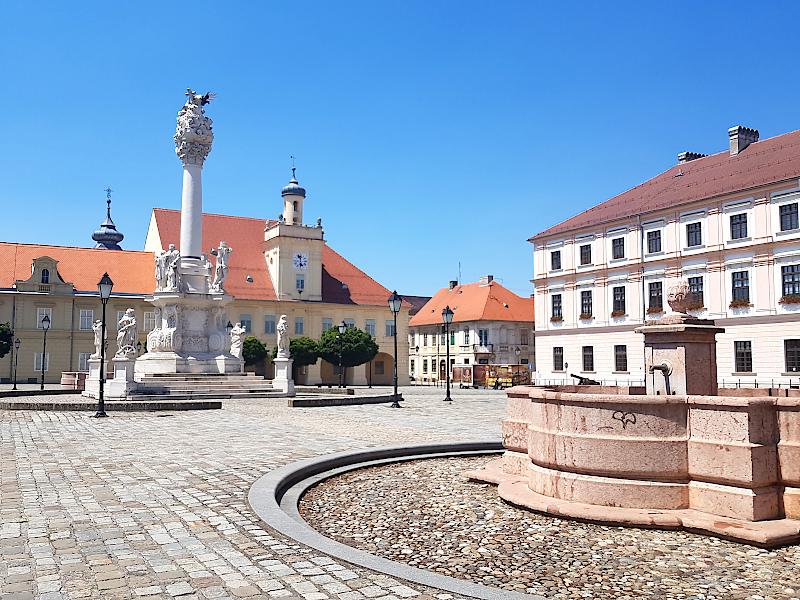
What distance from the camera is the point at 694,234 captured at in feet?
136

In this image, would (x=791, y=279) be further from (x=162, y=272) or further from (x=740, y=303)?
(x=162, y=272)

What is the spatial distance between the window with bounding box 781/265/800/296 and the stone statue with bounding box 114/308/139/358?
3170cm

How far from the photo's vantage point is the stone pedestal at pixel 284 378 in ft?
113

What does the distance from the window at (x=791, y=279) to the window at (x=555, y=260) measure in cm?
1599

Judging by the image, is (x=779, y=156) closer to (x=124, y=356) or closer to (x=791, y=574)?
(x=124, y=356)

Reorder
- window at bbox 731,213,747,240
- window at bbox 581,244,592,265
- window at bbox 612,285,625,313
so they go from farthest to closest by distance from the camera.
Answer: window at bbox 581,244,592,265
window at bbox 612,285,625,313
window at bbox 731,213,747,240

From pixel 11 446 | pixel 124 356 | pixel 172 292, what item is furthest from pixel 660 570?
pixel 172 292

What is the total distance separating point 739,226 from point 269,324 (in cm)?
3808

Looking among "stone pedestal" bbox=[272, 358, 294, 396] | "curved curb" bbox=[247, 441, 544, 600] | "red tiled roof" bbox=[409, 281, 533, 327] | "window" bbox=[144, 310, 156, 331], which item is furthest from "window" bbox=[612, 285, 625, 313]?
"window" bbox=[144, 310, 156, 331]

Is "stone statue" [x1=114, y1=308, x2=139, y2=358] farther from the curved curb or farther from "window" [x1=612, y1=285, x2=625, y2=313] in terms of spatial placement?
"window" [x1=612, y1=285, x2=625, y2=313]

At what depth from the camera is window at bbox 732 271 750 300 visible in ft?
126

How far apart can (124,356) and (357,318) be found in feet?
118

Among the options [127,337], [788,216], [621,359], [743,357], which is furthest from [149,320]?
[788,216]

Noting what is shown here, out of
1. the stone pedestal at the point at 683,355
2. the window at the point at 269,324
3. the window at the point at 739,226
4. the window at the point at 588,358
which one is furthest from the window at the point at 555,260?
the stone pedestal at the point at 683,355
